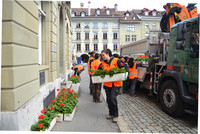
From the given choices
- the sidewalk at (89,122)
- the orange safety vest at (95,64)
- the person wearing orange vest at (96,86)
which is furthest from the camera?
the orange safety vest at (95,64)

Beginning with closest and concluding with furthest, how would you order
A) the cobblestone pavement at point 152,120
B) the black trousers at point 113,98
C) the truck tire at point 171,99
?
the cobblestone pavement at point 152,120 → the black trousers at point 113,98 → the truck tire at point 171,99

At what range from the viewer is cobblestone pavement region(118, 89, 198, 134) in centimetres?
391

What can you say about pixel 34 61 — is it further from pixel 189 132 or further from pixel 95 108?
pixel 189 132

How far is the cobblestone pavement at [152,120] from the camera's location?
12.8 feet

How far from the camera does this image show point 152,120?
448cm

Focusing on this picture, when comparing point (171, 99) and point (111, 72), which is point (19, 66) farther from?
point (171, 99)

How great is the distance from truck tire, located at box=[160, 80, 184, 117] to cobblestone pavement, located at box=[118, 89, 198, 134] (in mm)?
209

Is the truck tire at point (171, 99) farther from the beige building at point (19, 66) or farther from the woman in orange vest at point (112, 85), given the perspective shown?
the beige building at point (19, 66)

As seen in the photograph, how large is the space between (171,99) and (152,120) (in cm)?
81

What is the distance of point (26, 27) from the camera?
3268mm

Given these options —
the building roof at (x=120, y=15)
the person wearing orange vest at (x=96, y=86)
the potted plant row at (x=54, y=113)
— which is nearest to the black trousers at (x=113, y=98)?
the potted plant row at (x=54, y=113)

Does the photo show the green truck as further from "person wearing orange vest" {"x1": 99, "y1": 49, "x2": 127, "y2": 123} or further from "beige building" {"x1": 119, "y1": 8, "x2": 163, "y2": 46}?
"beige building" {"x1": 119, "y1": 8, "x2": 163, "y2": 46}

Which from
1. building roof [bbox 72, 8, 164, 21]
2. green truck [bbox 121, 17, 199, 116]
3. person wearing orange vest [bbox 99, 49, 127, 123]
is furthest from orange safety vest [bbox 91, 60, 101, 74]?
building roof [bbox 72, 8, 164, 21]

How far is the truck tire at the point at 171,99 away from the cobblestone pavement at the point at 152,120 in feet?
0.68
